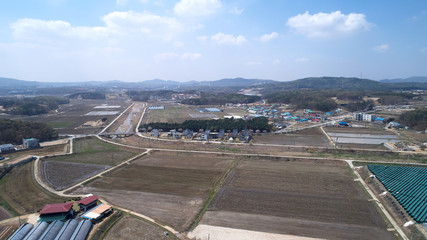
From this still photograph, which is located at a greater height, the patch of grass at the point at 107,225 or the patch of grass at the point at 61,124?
the patch of grass at the point at 61,124

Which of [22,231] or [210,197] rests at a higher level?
[22,231]

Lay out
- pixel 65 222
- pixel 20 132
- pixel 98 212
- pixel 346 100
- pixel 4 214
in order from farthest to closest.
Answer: pixel 346 100
pixel 20 132
pixel 4 214
pixel 98 212
pixel 65 222

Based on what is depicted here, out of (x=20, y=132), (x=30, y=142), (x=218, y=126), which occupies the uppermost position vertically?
(x=20, y=132)

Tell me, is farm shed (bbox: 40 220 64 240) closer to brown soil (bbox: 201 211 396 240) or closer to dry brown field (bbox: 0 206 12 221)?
dry brown field (bbox: 0 206 12 221)

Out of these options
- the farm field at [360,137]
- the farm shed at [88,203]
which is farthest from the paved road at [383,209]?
the farm shed at [88,203]

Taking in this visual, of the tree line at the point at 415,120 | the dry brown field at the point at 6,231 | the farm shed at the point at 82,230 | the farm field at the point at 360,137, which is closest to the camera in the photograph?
the farm shed at the point at 82,230

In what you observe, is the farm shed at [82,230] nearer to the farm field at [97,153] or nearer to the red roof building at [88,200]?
the red roof building at [88,200]

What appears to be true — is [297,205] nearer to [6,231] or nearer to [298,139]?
[6,231]

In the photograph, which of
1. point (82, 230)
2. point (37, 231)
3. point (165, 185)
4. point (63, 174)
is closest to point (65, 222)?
point (37, 231)
